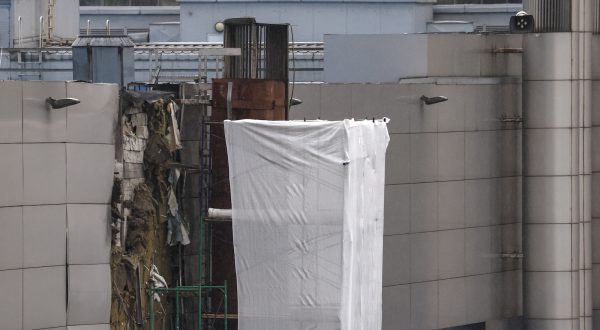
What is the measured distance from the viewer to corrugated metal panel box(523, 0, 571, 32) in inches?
1437

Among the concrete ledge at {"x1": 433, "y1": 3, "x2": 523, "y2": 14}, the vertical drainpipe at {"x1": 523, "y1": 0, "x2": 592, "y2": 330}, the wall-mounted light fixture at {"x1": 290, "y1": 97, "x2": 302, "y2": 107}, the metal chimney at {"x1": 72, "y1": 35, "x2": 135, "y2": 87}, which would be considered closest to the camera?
the metal chimney at {"x1": 72, "y1": 35, "x2": 135, "y2": 87}

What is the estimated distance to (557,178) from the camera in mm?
36000

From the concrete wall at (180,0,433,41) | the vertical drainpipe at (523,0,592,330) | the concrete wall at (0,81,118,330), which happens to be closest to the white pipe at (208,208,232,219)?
the concrete wall at (0,81,118,330)

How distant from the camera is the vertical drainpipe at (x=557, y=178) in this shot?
1416 inches

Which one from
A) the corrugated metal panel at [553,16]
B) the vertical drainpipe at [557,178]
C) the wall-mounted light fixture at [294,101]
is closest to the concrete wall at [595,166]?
the vertical drainpipe at [557,178]

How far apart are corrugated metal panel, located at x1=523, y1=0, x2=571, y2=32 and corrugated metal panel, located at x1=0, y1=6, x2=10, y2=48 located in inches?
726

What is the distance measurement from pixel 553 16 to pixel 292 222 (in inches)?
466

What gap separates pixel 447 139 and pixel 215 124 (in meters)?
7.86

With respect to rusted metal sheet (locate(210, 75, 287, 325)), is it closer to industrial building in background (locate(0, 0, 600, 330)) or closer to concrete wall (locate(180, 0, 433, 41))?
industrial building in background (locate(0, 0, 600, 330))

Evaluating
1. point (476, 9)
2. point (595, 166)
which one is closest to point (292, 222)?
point (595, 166)

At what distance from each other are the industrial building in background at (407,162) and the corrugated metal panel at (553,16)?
0.12ft

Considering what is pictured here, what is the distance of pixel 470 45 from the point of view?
35.5 metres

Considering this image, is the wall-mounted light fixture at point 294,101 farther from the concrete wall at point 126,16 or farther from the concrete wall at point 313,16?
the concrete wall at point 126,16

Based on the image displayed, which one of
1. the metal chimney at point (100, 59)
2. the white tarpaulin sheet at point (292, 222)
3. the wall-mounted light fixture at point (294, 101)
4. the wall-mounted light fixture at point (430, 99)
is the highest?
the metal chimney at point (100, 59)
